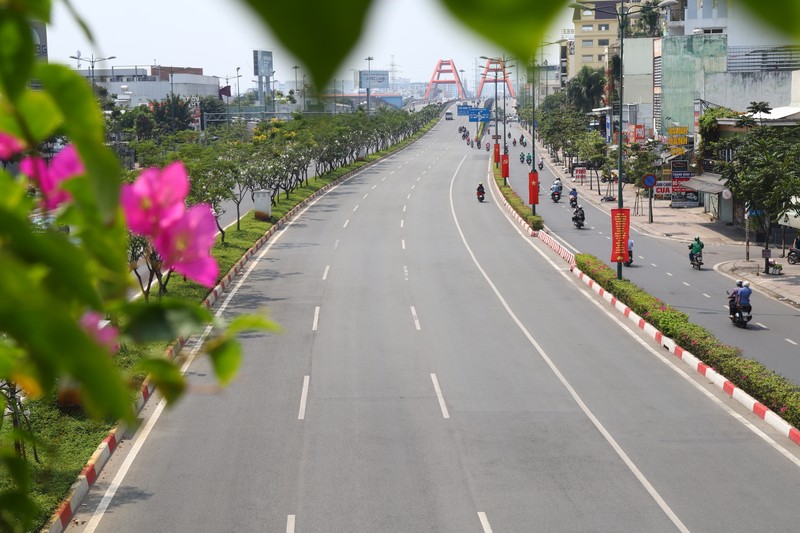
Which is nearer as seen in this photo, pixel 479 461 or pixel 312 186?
pixel 479 461

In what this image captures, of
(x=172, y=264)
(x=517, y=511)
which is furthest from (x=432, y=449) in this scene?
(x=172, y=264)

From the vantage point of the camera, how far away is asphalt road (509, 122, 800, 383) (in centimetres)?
1935

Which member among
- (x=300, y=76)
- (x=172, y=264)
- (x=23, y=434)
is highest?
(x=300, y=76)

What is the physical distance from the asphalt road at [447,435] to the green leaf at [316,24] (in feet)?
17.2

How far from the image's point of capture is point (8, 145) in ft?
4.17

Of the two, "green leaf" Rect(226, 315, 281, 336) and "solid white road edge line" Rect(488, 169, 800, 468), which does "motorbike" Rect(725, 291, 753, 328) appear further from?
"green leaf" Rect(226, 315, 281, 336)

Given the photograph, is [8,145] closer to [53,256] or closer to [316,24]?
[53,256]

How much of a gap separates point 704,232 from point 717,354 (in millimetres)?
20828

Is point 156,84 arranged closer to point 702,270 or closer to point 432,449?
point 702,270

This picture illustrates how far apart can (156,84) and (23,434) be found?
8364cm

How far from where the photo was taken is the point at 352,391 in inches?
631

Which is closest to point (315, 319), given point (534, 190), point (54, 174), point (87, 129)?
point (534, 190)

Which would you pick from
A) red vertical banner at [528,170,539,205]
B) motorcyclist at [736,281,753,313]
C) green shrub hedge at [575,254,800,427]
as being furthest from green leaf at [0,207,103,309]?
red vertical banner at [528,170,539,205]

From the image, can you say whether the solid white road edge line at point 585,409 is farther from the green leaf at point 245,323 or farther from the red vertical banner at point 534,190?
the green leaf at point 245,323
